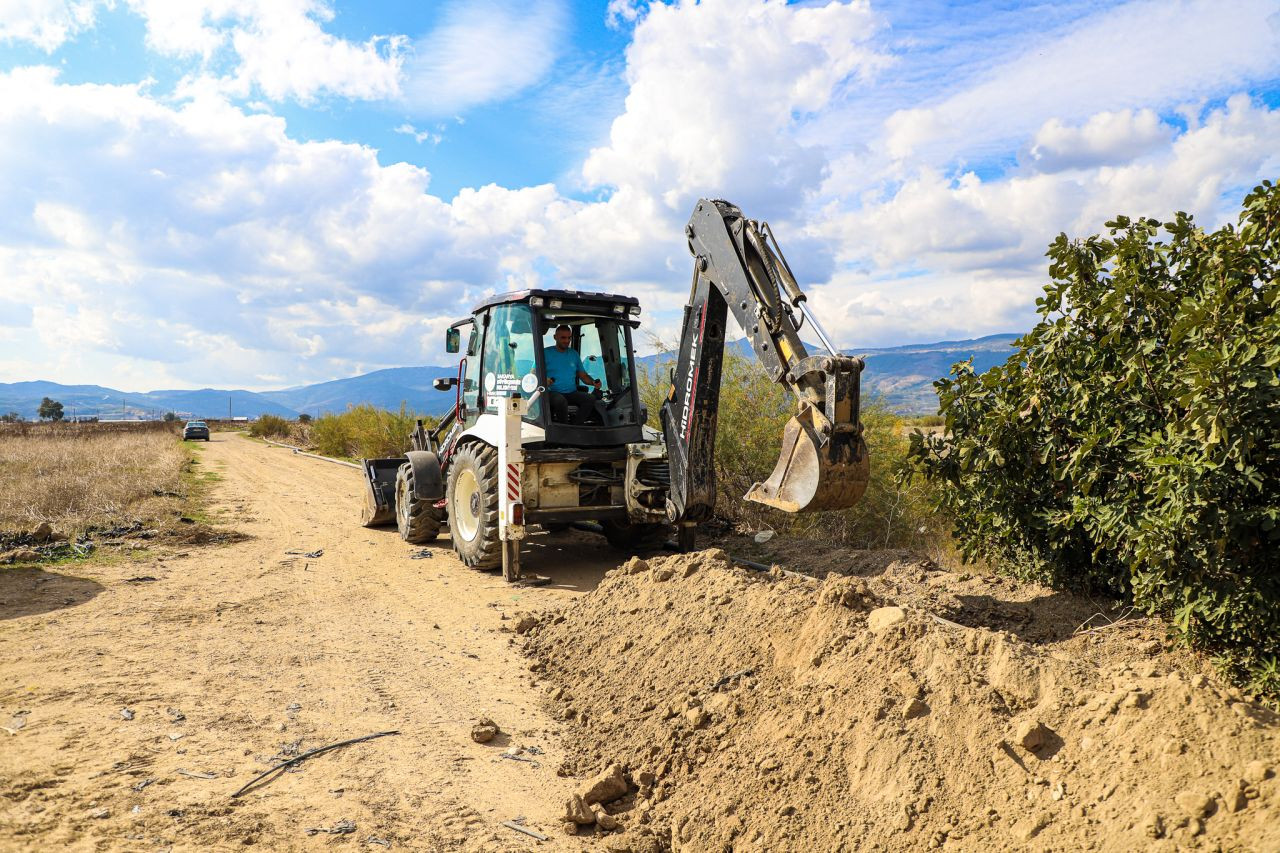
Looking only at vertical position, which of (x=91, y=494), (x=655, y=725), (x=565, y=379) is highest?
(x=565, y=379)

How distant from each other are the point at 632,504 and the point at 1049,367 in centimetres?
462

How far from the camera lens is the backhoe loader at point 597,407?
23.7 ft

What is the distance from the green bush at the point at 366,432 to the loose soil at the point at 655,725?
1629 cm

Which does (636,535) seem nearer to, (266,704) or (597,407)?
(597,407)

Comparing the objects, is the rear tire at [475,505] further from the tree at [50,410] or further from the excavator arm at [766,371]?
the tree at [50,410]

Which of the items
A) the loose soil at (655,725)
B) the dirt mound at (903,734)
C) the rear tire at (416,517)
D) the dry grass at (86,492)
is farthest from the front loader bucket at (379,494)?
the dirt mound at (903,734)

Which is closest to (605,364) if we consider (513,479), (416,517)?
(513,479)

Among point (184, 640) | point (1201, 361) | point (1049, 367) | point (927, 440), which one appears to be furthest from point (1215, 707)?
point (184, 640)

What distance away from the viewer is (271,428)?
2004 inches

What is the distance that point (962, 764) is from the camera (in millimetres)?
3551

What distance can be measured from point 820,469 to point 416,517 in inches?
256

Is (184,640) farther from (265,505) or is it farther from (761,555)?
(265,505)

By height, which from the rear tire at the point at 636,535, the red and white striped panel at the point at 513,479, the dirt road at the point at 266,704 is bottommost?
the dirt road at the point at 266,704

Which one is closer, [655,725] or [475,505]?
[655,725]
